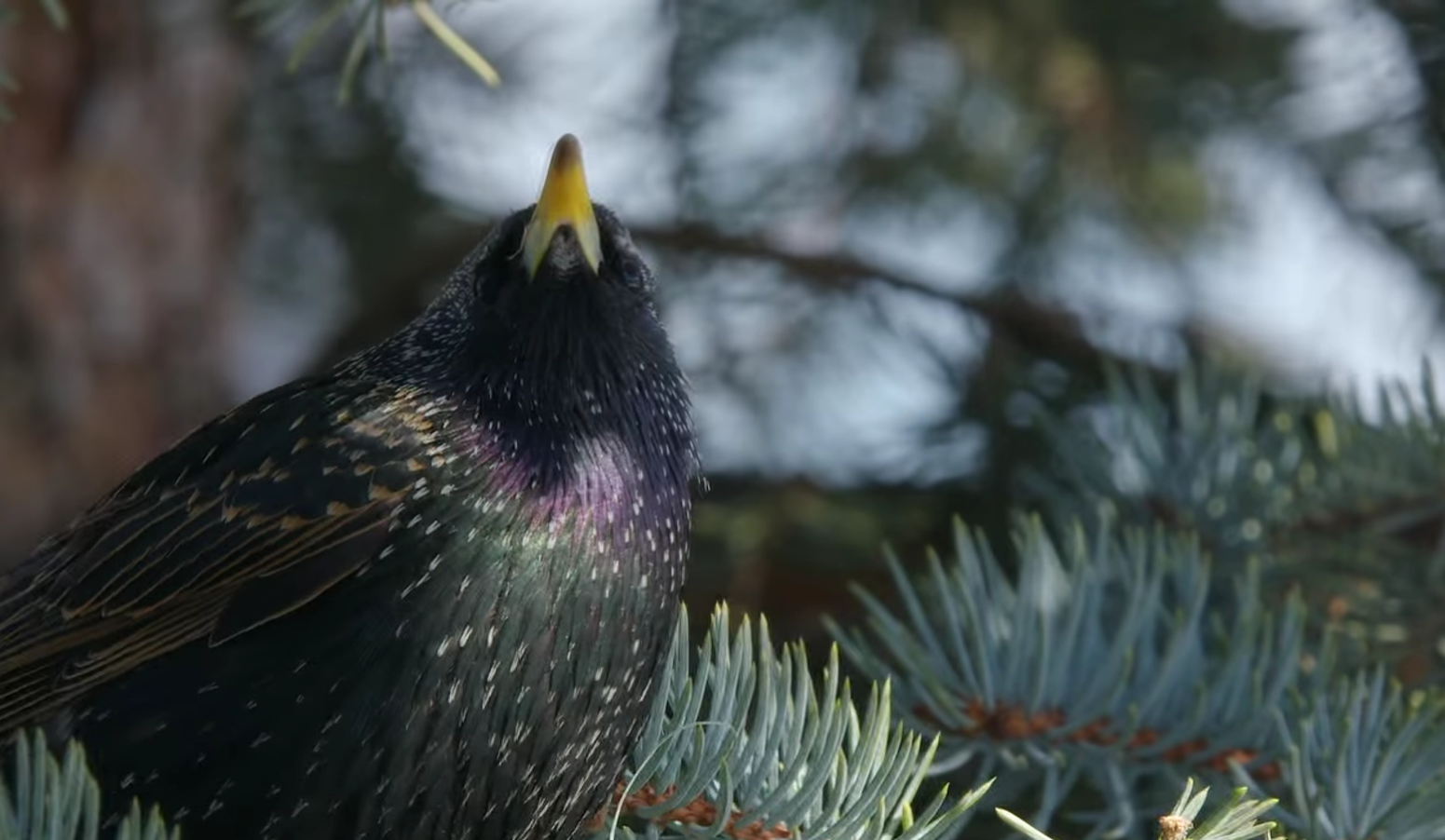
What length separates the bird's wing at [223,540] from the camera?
79.0 inches

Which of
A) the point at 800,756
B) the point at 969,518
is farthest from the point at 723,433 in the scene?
the point at 800,756

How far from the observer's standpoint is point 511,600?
1910 millimetres

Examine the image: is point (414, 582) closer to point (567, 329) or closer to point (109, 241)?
point (567, 329)

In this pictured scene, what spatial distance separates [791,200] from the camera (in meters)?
3.72

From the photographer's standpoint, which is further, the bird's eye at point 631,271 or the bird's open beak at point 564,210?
the bird's eye at point 631,271

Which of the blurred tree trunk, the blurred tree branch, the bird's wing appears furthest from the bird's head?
the blurred tree trunk

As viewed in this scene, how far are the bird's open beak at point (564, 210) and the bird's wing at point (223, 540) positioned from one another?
21 cm

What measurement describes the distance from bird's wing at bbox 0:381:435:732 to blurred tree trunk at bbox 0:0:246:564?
1.53 m

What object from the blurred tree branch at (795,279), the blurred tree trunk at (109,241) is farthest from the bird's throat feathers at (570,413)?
the blurred tree trunk at (109,241)

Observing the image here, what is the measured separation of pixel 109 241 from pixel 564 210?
2032mm

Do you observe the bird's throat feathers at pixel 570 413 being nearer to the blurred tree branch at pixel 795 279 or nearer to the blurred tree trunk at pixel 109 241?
the blurred tree branch at pixel 795 279

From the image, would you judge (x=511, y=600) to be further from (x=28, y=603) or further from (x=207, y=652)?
(x=28, y=603)

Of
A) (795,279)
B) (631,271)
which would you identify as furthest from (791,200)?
(631,271)

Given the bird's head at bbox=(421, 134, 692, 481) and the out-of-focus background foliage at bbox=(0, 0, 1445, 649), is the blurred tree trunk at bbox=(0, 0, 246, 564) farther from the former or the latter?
the bird's head at bbox=(421, 134, 692, 481)
